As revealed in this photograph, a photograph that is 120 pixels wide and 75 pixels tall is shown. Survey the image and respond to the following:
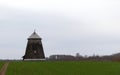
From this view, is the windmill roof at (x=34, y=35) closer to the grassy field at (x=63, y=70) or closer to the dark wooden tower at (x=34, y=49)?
the dark wooden tower at (x=34, y=49)

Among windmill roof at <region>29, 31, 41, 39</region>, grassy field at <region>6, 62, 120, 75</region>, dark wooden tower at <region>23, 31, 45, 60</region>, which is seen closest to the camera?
grassy field at <region>6, 62, 120, 75</region>

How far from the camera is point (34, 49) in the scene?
7000cm

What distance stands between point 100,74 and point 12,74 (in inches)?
258

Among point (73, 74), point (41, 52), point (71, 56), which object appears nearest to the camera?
point (73, 74)

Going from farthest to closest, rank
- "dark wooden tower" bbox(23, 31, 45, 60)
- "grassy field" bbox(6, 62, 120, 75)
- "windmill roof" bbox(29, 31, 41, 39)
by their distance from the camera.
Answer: "windmill roof" bbox(29, 31, 41, 39) → "dark wooden tower" bbox(23, 31, 45, 60) → "grassy field" bbox(6, 62, 120, 75)

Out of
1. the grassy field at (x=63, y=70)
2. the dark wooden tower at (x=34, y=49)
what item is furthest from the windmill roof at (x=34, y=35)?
the grassy field at (x=63, y=70)

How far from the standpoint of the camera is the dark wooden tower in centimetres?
6938

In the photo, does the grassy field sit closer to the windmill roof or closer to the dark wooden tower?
the dark wooden tower

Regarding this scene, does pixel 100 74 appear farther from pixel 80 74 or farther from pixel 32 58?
pixel 32 58

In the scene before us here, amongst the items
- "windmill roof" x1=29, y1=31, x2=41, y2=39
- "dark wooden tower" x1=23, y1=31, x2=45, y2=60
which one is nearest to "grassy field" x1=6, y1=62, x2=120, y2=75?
"dark wooden tower" x1=23, y1=31, x2=45, y2=60

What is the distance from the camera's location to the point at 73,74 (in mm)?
32469

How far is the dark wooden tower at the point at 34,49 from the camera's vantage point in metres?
69.4

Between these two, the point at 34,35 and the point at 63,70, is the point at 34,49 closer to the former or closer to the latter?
the point at 34,35

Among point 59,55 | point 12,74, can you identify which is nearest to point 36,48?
point 59,55
